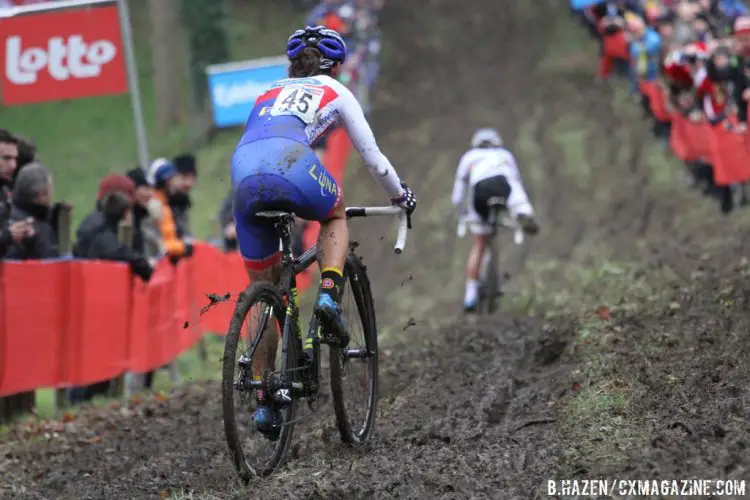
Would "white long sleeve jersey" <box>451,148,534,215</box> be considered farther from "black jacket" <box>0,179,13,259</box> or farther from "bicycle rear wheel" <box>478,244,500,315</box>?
"black jacket" <box>0,179,13,259</box>

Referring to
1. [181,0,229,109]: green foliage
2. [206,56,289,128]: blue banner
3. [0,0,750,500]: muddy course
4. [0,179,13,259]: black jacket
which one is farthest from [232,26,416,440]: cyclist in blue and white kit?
[181,0,229,109]: green foliage

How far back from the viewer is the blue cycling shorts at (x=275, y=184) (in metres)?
6.02

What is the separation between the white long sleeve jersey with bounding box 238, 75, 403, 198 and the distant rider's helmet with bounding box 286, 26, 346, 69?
0.12 m

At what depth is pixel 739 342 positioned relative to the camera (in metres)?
→ 7.43

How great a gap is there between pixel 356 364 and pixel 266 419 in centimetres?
117

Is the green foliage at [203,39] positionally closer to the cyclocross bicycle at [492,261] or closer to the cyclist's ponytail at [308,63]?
the cyclocross bicycle at [492,261]

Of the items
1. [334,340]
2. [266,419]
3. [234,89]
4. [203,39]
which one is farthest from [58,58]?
[203,39]

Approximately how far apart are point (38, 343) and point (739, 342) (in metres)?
5.10

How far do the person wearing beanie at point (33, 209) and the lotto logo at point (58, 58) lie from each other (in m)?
4.12

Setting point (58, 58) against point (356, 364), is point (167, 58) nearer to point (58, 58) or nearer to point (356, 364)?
point (58, 58)

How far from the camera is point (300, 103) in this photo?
628 centimetres

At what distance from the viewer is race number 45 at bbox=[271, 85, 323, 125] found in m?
6.26

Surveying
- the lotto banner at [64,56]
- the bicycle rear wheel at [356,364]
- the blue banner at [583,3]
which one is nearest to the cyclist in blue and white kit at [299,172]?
the bicycle rear wheel at [356,364]

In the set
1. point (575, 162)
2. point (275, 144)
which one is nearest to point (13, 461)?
point (275, 144)
